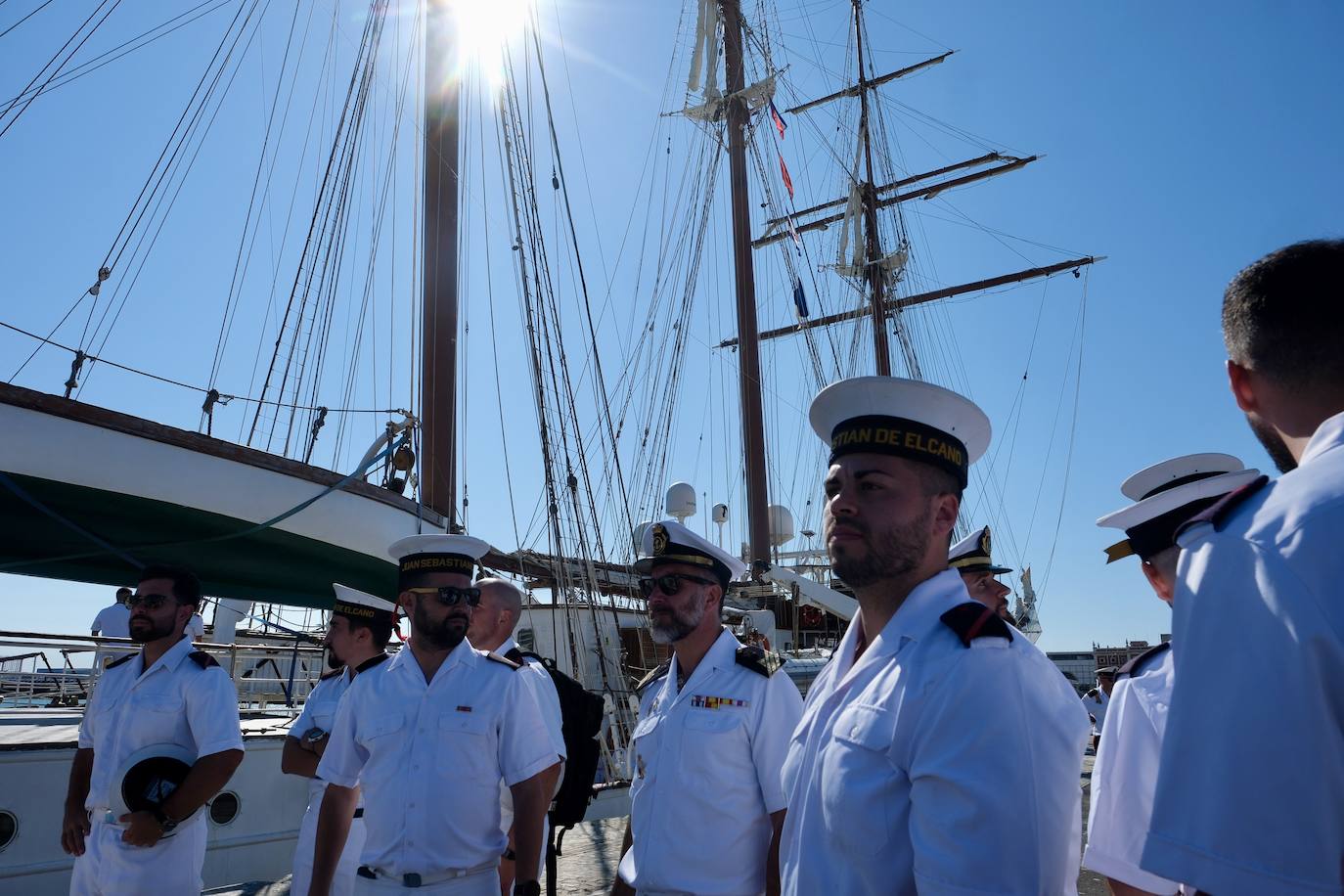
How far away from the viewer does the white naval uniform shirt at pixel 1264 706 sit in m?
0.87

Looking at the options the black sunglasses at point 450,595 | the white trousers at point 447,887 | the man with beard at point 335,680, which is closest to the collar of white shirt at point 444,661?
the black sunglasses at point 450,595

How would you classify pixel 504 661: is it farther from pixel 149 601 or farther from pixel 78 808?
pixel 78 808

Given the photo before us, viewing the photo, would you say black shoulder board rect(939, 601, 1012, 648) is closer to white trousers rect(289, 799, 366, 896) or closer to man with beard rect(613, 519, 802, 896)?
man with beard rect(613, 519, 802, 896)

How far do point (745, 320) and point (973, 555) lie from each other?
60.7 feet

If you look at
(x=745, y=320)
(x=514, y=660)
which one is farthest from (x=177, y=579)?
(x=745, y=320)

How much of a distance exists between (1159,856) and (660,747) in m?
2.41

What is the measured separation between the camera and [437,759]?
10.6 ft

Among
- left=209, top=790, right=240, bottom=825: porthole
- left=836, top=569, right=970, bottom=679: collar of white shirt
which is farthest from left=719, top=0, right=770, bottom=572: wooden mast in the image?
left=836, top=569, right=970, bottom=679: collar of white shirt

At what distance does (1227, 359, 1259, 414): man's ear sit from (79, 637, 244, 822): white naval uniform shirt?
13.5 feet

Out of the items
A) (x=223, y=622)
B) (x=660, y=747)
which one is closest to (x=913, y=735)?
(x=660, y=747)

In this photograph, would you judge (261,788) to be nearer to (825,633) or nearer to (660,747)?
(660,747)

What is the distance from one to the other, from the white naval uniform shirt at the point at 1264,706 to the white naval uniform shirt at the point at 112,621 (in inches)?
426

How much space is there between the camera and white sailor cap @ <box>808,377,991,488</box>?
209 centimetres

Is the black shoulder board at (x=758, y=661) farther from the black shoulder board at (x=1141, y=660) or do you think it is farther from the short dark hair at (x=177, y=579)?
the short dark hair at (x=177, y=579)
